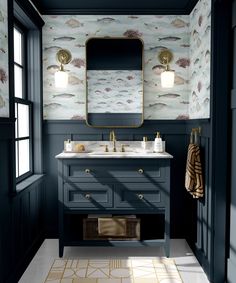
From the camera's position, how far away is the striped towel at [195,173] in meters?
3.13

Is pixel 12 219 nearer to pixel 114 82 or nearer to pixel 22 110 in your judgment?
pixel 22 110

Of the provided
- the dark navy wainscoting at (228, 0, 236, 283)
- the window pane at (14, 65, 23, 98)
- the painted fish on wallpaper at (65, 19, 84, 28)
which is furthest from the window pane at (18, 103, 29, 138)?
the dark navy wainscoting at (228, 0, 236, 283)

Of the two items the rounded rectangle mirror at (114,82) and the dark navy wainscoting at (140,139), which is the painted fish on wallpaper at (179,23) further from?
the dark navy wainscoting at (140,139)

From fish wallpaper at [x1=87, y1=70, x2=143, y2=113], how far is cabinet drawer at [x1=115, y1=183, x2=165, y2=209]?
94 centimetres

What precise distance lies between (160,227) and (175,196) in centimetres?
39

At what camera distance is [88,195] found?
3.30 meters

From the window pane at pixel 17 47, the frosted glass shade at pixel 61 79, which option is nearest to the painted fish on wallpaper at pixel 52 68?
the frosted glass shade at pixel 61 79

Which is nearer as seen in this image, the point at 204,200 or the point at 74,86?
the point at 204,200

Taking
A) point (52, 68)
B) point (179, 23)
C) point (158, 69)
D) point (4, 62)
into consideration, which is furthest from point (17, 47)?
point (179, 23)

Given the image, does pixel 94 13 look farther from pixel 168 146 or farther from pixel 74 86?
pixel 168 146

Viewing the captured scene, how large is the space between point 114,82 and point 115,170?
3.49 ft

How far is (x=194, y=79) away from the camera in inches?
141

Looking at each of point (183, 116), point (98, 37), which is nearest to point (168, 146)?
point (183, 116)

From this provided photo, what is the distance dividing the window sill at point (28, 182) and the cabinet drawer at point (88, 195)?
34 centimetres
